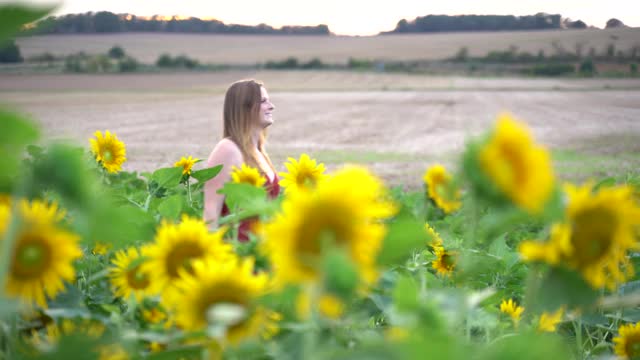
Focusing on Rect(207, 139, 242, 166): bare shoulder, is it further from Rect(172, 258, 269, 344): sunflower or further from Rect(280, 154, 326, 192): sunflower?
Rect(172, 258, 269, 344): sunflower

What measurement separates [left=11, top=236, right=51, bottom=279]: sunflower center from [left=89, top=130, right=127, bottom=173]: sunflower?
1584mm

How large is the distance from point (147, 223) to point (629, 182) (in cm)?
128

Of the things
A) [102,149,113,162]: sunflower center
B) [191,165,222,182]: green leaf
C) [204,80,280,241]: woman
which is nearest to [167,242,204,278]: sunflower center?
[191,165,222,182]: green leaf

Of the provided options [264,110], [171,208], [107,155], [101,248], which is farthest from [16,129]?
[264,110]

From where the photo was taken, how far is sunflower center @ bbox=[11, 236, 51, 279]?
754mm

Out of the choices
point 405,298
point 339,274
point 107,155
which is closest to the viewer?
point 339,274

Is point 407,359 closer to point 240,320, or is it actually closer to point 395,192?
point 240,320

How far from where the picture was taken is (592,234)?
74cm

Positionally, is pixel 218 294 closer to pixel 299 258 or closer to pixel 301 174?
pixel 299 258

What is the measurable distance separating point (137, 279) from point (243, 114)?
3.44 m

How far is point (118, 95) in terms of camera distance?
1753 inches

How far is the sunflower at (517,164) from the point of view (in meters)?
0.66

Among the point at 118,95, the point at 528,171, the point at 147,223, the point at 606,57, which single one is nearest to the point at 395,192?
the point at 147,223

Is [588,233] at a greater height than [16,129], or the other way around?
[16,129]
